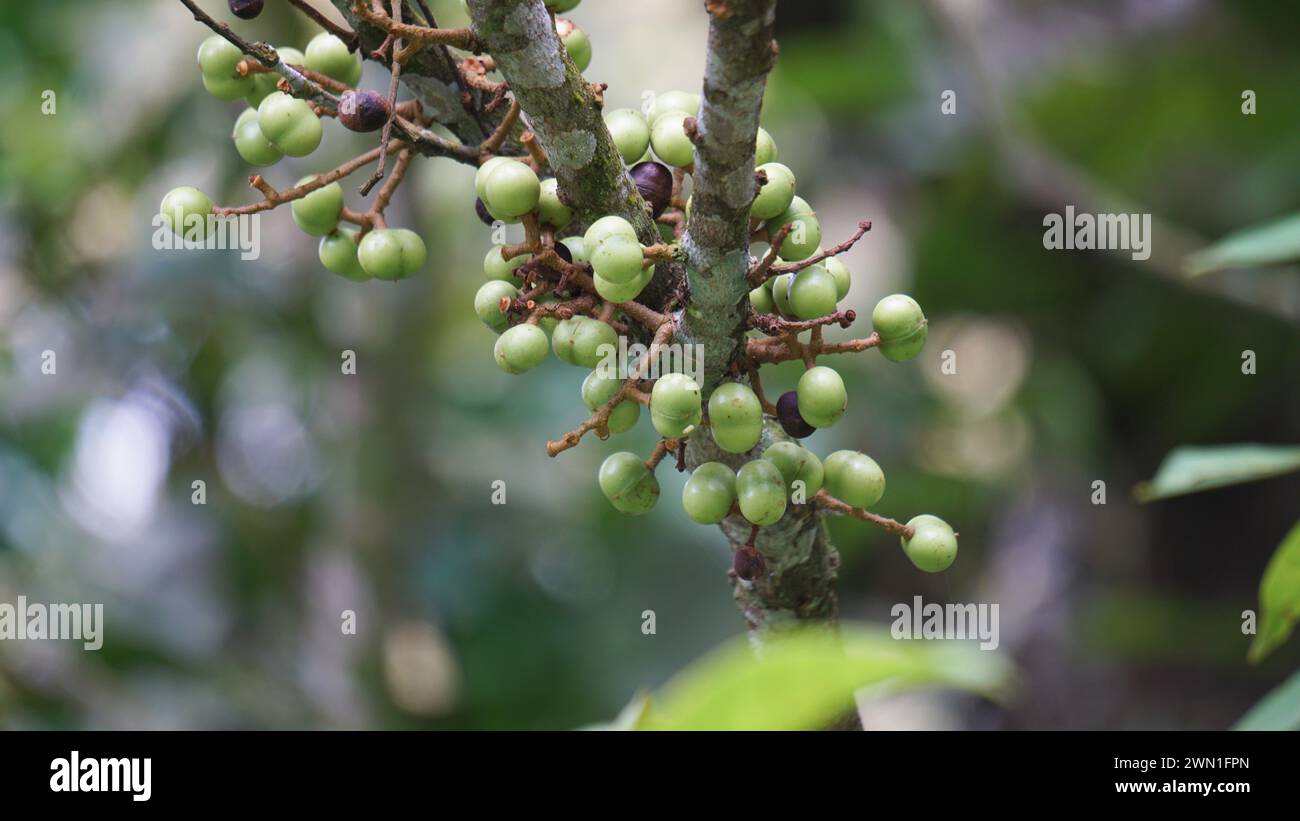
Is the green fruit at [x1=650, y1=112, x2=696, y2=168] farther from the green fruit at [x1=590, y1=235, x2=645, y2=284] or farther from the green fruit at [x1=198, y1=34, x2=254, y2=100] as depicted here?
the green fruit at [x1=198, y1=34, x2=254, y2=100]

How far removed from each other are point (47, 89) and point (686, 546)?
207 centimetres

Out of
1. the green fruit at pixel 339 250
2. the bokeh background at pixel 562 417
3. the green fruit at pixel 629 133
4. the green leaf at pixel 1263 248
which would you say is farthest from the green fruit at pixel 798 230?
the bokeh background at pixel 562 417

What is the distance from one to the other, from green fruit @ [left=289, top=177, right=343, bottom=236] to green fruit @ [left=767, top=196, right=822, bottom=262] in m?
0.36

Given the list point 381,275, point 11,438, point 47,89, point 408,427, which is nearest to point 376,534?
point 408,427

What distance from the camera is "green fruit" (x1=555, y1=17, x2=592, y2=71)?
988 millimetres

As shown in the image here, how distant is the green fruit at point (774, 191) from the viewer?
2.85ft

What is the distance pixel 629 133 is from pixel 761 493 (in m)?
0.31

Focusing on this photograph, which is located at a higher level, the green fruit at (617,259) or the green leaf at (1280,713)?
the green fruit at (617,259)

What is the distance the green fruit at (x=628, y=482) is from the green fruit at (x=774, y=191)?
22 centimetres

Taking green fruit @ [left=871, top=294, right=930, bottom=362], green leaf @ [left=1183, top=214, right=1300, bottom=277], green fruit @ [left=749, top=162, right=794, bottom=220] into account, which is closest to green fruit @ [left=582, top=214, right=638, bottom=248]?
green fruit @ [left=749, top=162, right=794, bottom=220]

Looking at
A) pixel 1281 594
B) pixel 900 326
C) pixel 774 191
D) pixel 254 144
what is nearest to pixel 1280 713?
pixel 1281 594

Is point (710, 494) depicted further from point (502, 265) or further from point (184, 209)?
point (184, 209)

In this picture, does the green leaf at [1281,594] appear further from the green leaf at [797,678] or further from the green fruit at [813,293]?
the green leaf at [797,678]
